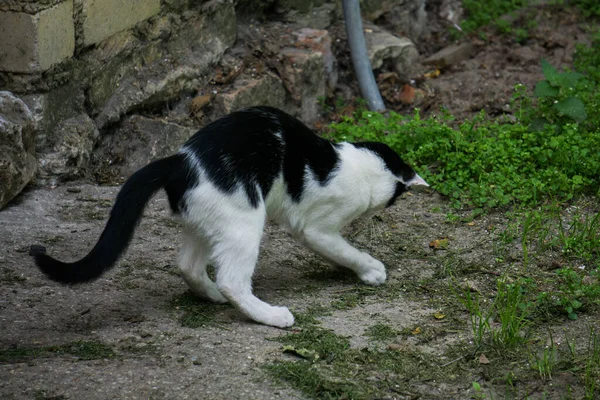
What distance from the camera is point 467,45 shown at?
27.3 ft

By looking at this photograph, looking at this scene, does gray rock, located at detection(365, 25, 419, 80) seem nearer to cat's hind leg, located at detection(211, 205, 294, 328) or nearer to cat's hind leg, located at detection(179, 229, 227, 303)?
cat's hind leg, located at detection(179, 229, 227, 303)

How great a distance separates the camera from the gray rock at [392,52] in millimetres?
7789

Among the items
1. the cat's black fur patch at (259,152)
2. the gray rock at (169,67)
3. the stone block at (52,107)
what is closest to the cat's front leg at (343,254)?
the cat's black fur patch at (259,152)

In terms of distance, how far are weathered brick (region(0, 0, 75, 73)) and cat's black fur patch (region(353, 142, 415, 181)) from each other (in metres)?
1.98

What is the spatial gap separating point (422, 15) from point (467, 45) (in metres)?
0.63

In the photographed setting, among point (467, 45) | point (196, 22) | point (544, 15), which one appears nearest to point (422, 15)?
point (467, 45)

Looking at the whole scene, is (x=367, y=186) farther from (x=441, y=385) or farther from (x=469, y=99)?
(x=469, y=99)

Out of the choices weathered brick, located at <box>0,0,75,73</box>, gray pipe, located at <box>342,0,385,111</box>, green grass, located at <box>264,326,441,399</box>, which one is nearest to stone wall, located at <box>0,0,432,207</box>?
weathered brick, located at <box>0,0,75,73</box>

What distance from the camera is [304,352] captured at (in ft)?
12.2

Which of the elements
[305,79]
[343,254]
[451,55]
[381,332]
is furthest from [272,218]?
[451,55]

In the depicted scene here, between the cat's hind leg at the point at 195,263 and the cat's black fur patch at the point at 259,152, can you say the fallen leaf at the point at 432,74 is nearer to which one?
the cat's black fur patch at the point at 259,152

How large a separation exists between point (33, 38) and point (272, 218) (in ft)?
6.12

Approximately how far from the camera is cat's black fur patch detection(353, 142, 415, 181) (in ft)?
15.6

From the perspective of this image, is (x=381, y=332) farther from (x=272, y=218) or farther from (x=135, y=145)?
(x=135, y=145)
